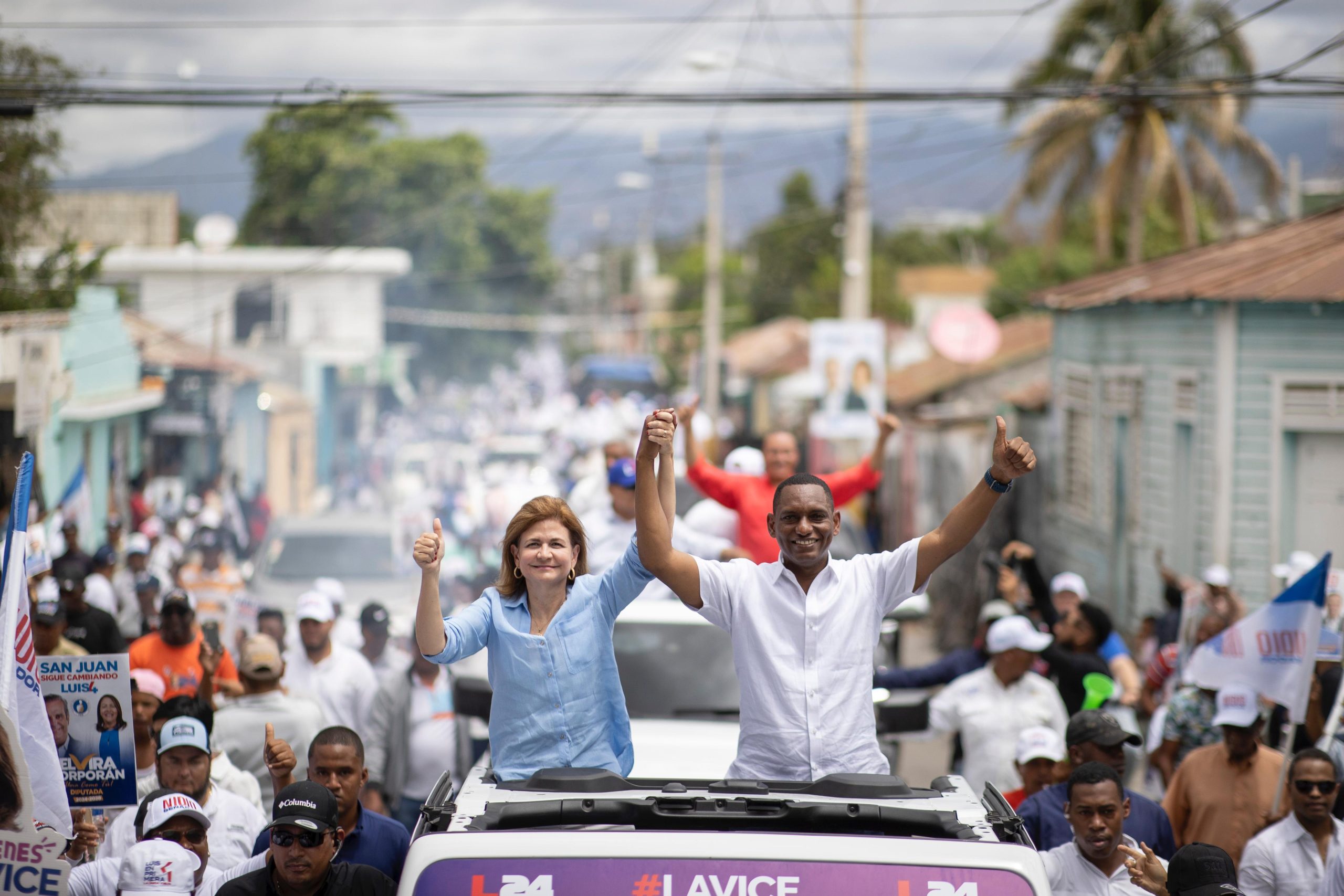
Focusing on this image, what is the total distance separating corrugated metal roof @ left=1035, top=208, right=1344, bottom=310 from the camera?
44.4 feet

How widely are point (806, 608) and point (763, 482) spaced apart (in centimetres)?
356

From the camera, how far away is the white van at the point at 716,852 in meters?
3.16

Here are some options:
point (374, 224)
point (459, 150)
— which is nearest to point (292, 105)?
point (374, 224)

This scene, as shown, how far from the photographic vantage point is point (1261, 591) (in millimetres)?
14016

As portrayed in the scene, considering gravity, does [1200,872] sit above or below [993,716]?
above

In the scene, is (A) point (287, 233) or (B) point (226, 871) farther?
(A) point (287, 233)

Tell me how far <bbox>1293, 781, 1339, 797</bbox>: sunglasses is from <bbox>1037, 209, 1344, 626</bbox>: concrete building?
27.6 ft

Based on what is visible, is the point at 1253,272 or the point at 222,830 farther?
the point at 1253,272

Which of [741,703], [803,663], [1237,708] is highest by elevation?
[803,663]

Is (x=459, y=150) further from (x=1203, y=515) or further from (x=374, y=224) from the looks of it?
(x=1203, y=515)

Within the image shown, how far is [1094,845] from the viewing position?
191 inches

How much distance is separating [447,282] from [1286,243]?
4150 cm

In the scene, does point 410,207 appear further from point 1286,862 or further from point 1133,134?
point 1286,862

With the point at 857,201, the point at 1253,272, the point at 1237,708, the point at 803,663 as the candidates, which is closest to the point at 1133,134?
the point at 857,201
